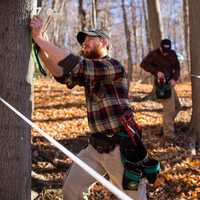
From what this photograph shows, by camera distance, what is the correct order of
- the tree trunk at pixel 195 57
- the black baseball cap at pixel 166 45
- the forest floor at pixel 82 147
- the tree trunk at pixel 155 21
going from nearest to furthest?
the forest floor at pixel 82 147
the black baseball cap at pixel 166 45
the tree trunk at pixel 195 57
the tree trunk at pixel 155 21

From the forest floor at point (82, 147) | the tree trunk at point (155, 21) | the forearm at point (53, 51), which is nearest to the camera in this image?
the forearm at point (53, 51)

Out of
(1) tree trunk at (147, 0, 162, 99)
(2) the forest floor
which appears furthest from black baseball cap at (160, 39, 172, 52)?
(1) tree trunk at (147, 0, 162, 99)

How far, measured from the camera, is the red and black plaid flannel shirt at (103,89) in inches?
153

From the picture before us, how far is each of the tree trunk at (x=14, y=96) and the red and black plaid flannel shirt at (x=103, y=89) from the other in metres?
0.39

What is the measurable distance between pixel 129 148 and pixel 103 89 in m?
0.58

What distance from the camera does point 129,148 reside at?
4.11m

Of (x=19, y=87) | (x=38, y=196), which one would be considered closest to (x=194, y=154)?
(x=38, y=196)

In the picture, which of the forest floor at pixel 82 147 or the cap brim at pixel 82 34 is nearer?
the cap brim at pixel 82 34

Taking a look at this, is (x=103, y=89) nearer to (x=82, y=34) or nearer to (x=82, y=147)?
(x=82, y=34)

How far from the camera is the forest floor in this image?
255 inches

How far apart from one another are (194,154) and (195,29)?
2718mm

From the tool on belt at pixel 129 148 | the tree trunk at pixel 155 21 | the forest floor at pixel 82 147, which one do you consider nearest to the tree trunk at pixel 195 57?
the forest floor at pixel 82 147

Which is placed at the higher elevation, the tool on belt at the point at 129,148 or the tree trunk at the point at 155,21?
the tree trunk at the point at 155,21

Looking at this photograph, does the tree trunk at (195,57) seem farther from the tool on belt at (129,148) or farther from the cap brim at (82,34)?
the cap brim at (82,34)
